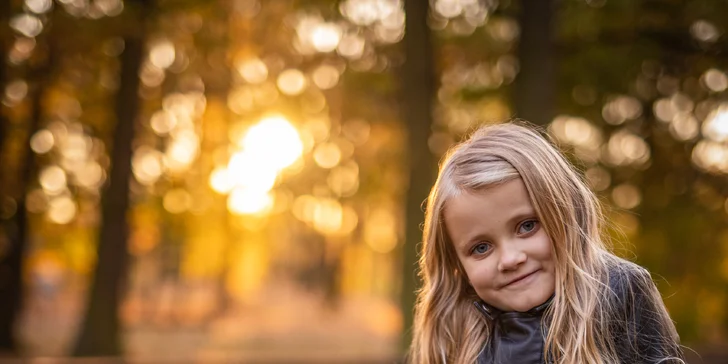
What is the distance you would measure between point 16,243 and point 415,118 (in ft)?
35.1

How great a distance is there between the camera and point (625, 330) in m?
1.68

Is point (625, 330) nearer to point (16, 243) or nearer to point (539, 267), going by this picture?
point (539, 267)

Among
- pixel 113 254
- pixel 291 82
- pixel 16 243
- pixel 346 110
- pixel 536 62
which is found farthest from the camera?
pixel 16 243

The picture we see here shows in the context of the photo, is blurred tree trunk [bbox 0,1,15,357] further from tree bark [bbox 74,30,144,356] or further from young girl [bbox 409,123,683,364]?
young girl [bbox 409,123,683,364]

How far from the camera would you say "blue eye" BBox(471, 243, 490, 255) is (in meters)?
1.79

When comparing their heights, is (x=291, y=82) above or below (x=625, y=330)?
above

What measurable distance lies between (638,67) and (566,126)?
1.57m

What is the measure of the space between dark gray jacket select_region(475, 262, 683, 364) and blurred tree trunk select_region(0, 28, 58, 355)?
15876 mm

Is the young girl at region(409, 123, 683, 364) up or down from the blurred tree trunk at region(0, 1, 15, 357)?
up

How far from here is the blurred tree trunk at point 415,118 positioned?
33.5 ft

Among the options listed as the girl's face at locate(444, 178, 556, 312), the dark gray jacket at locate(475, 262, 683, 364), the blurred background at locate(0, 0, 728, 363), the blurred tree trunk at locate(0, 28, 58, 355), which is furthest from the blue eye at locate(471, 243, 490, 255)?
the blurred tree trunk at locate(0, 28, 58, 355)

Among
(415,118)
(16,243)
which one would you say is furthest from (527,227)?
(16,243)

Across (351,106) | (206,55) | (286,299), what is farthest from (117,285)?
(286,299)

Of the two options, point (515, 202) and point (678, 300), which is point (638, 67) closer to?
point (678, 300)
